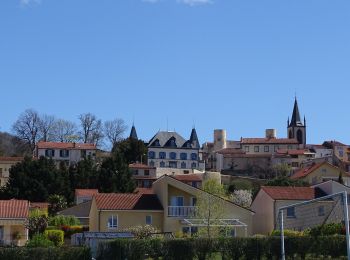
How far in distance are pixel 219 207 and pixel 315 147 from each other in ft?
385

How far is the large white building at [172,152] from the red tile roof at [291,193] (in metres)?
80.6

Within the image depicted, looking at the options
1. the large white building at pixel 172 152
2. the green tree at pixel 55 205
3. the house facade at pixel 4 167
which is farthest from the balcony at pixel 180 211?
the large white building at pixel 172 152

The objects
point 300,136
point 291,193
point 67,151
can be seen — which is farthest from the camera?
point 300,136

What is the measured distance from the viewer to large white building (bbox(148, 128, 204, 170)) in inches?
5684

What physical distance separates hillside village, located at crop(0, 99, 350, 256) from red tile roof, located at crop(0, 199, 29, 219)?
0.26 feet

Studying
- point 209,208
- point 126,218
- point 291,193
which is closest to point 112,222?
point 126,218

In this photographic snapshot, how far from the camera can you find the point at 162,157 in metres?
145

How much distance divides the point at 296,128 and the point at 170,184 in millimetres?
133095

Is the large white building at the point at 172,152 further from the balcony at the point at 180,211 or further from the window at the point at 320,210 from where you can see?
the window at the point at 320,210

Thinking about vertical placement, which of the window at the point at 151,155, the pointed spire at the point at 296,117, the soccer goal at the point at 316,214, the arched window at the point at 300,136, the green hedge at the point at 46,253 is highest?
the pointed spire at the point at 296,117

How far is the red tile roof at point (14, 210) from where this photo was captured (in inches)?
2126

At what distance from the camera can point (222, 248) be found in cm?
3628

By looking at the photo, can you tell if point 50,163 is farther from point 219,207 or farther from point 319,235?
point 319,235

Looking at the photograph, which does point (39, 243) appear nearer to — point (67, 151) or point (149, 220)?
point (149, 220)
